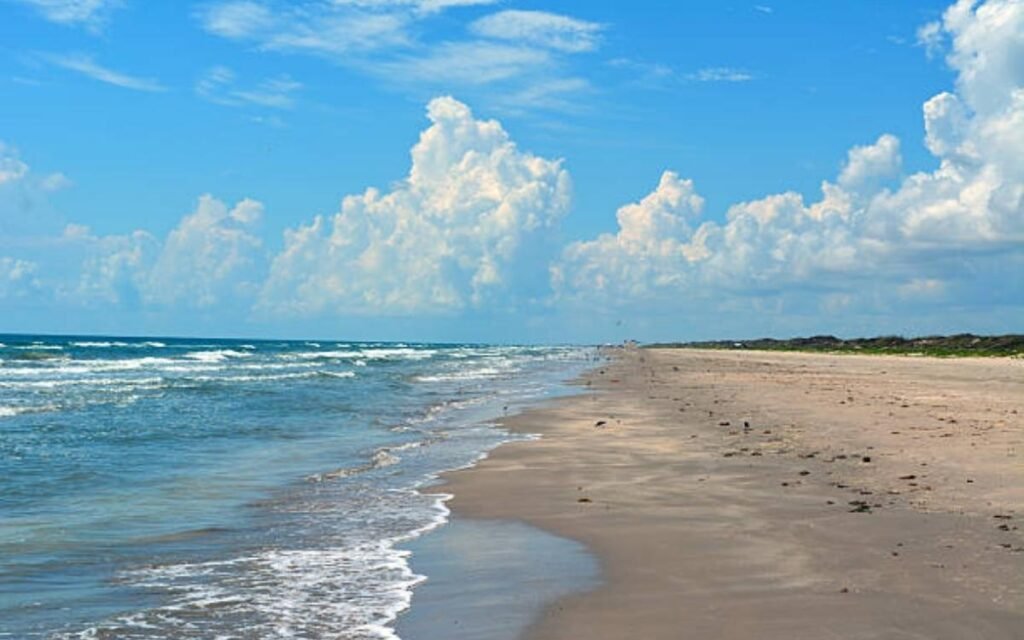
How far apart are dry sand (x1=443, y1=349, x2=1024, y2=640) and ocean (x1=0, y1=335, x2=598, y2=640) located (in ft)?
5.45

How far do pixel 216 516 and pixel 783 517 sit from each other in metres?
6.92

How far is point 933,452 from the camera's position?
625 inches

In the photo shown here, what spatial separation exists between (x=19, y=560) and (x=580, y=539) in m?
5.67

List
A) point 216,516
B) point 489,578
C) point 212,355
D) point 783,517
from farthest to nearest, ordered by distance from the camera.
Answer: point 212,355
point 216,516
point 783,517
point 489,578

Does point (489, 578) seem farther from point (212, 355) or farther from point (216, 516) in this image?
point (212, 355)

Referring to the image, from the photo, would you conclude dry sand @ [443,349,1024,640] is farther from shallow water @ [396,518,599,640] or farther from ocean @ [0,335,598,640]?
Result: ocean @ [0,335,598,640]

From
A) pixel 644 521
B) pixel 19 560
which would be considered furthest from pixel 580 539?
pixel 19 560

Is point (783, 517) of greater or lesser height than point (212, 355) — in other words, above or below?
above

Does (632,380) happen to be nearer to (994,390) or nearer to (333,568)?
(994,390)

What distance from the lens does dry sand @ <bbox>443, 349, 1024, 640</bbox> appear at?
708cm

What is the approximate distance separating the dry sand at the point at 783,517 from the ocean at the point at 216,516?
1662 millimetres

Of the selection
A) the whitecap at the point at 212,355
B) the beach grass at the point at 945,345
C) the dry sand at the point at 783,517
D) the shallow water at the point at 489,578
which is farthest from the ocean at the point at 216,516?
the beach grass at the point at 945,345

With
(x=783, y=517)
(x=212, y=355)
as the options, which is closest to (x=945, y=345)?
(x=212, y=355)

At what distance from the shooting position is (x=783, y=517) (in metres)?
11.1
